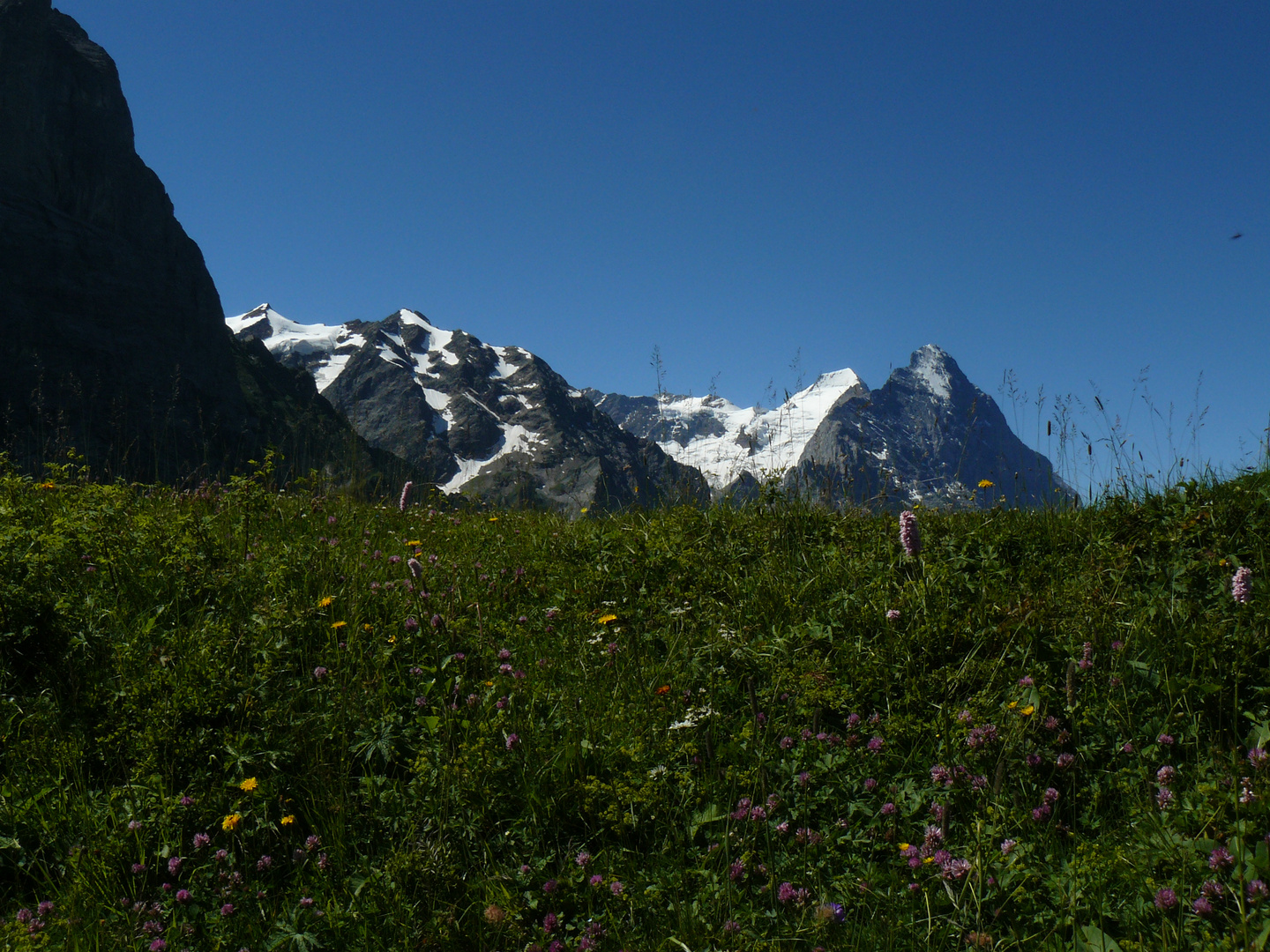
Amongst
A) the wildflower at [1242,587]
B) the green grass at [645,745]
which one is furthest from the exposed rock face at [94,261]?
the wildflower at [1242,587]

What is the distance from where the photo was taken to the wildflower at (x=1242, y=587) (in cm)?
341

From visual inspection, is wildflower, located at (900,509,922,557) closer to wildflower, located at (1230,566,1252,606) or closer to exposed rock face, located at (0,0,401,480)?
wildflower, located at (1230,566,1252,606)

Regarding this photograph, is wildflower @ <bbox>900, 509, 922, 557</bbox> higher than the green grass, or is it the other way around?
wildflower @ <bbox>900, 509, 922, 557</bbox>

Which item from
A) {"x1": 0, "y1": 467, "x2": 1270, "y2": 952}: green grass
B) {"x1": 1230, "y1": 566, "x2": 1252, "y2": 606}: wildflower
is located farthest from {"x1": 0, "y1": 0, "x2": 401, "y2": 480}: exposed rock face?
{"x1": 1230, "y1": 566, "x2": 1252, "y2": 606}: wildflower

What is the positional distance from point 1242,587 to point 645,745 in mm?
2912

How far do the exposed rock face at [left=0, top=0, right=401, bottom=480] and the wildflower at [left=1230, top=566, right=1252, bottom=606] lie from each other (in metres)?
102

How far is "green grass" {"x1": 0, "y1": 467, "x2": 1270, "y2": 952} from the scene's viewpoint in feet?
7.89

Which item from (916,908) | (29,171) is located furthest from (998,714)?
(29,171)

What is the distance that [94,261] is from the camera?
113 metres

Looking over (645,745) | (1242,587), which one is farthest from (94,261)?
(1242,587)

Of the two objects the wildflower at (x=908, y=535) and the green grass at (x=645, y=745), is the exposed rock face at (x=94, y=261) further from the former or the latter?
the wildflower at (x=908, y=535)

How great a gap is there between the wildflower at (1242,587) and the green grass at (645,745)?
0.09m

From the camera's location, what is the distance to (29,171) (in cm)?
11000

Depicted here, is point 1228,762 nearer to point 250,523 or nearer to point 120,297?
point 250,523
